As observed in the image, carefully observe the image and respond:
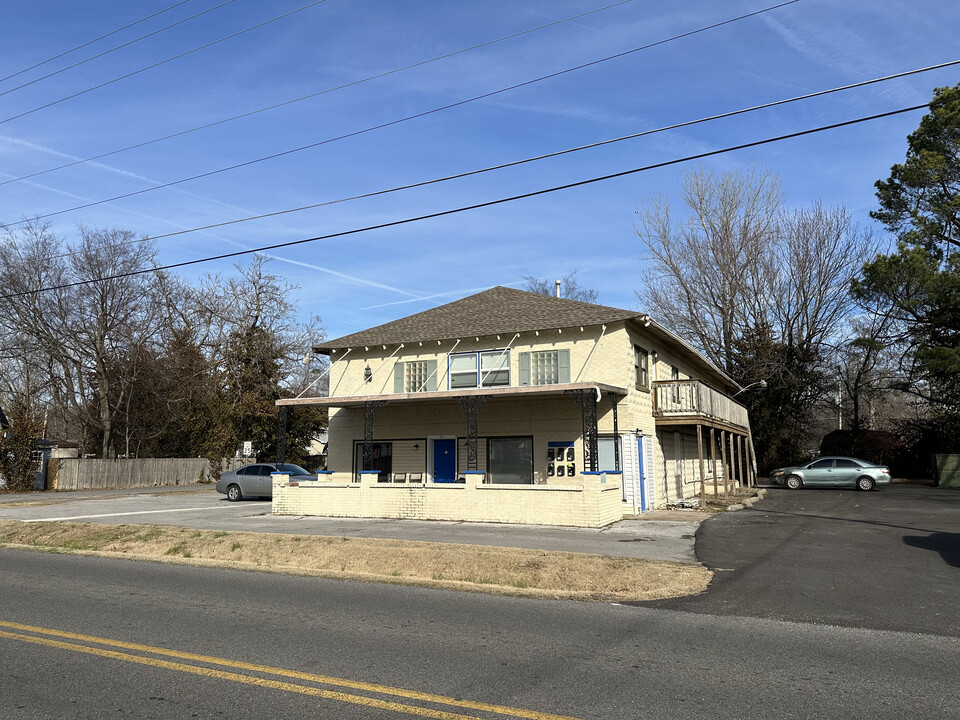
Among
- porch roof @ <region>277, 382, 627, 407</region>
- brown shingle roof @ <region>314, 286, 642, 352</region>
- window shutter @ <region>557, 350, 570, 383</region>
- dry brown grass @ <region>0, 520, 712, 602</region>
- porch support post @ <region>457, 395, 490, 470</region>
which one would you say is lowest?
dry brown grass @ <region>0, 520, 712, 602</region>

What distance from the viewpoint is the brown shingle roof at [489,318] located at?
21.7 metres

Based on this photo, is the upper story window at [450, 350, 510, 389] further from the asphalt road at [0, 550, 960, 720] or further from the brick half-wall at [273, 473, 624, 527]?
the asphalt road at [0, 550, 960, 720]

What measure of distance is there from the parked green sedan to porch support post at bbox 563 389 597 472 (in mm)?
17422

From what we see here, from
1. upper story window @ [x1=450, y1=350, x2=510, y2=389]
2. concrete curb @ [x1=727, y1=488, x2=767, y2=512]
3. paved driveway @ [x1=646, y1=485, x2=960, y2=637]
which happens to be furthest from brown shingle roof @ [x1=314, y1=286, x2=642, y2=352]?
paved driveway @ [x1=646, y1=485, x2=960, y2=637]

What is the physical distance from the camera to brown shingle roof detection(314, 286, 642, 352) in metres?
21.7

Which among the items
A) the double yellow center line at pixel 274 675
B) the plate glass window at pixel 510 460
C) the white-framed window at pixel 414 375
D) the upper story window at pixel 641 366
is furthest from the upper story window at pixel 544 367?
the double yellow center line at pixel 274 675

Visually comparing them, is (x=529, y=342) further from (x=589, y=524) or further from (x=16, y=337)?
(x=16, y=337)

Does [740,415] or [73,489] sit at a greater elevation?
[740,415]

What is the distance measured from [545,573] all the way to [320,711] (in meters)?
5.95

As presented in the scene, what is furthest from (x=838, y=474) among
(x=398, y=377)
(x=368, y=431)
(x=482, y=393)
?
(x=368, y=431)

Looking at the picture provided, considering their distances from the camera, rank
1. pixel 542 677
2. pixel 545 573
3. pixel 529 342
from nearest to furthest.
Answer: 1. pixel 542 677
2. pixel 545 573
3. pixel 529 342

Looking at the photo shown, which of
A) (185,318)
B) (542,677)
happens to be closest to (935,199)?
(542,677)

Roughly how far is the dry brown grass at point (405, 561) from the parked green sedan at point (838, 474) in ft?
78.1

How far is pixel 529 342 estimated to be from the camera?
2230 centimetres
